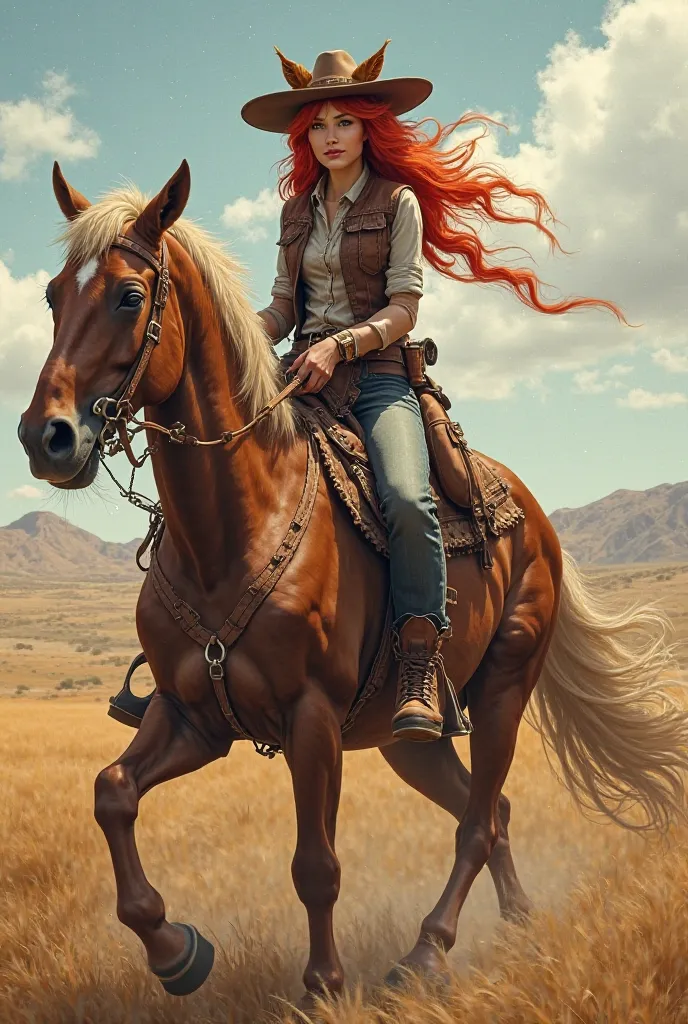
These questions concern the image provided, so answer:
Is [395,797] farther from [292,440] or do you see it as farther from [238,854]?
[292,440]

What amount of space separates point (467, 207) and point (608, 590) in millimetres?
2853

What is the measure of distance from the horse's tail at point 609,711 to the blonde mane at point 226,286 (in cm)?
284

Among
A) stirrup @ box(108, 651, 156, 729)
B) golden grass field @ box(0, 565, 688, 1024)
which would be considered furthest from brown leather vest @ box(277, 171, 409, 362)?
golden grass field @ box(0, 565, 688, 1024)

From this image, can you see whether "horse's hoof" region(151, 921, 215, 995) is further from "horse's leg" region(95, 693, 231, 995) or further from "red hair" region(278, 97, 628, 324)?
"red hair" region(278, 97, 628, 324)

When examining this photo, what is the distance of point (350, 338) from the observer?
15.8ft

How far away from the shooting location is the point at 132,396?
12.8 feet

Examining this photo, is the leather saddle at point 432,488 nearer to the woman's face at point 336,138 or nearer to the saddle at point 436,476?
the saddle at point 436,476

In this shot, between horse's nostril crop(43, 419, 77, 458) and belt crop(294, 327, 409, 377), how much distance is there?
183cm

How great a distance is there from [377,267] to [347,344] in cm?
62

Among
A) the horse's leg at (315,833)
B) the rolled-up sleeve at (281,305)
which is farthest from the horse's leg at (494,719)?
the rolled-up sleeve at (281,305)

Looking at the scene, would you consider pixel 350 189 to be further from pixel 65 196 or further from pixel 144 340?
pixel 144 340

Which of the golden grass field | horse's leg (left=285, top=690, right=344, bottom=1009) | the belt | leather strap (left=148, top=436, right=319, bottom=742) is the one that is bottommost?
the golden grass field

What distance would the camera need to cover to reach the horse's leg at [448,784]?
6.12 meters

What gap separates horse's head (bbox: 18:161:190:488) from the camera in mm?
3623
